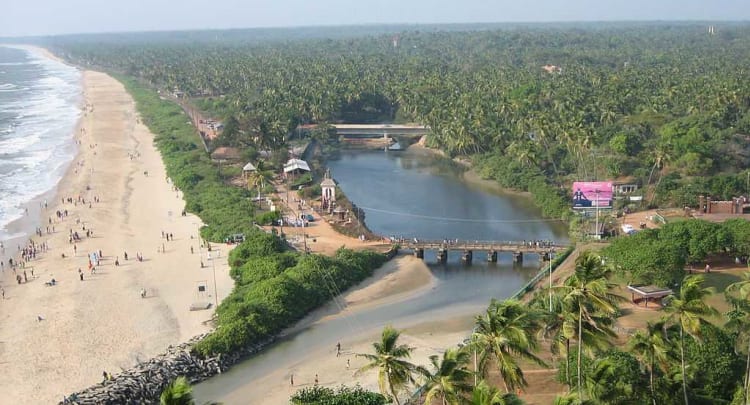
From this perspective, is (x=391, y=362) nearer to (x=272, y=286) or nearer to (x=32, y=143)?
(x=272, y=286)

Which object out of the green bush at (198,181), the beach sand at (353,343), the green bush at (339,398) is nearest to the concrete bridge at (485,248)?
the beach sand at (353,343)

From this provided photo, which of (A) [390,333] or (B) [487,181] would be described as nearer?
(A) [390,333]

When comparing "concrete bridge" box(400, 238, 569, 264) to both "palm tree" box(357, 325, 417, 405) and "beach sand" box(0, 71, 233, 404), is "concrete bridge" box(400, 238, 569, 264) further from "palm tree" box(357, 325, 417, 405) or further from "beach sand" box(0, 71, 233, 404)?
"palm tree" box(357, 325, 417, 405)

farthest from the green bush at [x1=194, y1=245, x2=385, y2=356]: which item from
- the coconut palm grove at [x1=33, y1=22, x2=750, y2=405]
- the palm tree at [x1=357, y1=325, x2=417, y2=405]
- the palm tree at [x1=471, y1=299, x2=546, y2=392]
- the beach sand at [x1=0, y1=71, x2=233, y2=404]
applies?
the palm tree at [x1=471, y1=299, x2=546, y2=392]

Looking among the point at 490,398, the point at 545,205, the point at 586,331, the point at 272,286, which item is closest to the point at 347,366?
the point at 272,286

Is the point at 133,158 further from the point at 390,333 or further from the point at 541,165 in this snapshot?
the point at 390,333

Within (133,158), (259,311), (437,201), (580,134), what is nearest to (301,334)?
(259,311)

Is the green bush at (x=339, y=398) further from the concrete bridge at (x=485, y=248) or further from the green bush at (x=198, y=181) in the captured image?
the green bush at (x=198, y=181)
